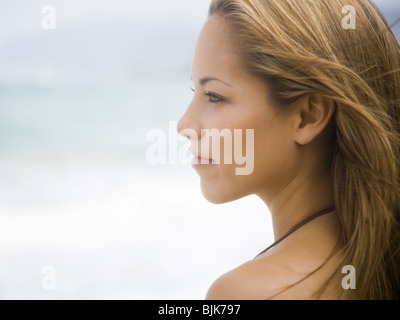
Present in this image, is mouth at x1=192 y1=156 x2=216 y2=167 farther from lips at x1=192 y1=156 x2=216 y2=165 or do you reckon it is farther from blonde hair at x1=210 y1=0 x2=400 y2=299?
blonde hair at x1=210 y1=0 x2=400 y2=299

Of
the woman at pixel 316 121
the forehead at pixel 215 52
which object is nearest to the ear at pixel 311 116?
the woman at pixel 316 121

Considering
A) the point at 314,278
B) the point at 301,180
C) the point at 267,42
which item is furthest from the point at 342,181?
the point at 267,42

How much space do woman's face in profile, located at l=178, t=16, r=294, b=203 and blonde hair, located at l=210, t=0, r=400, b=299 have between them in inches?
1.2

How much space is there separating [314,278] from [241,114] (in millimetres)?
346

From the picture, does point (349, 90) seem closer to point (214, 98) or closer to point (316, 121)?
point (316, 121)

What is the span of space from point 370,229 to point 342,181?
11 cm

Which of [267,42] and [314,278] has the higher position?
[267,42]

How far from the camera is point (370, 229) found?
37.2 inches

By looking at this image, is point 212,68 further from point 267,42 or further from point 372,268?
point 372,268

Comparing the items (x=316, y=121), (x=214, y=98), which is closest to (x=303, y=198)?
(x=316, y=121)

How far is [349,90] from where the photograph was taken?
95cm

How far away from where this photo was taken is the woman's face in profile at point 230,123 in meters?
0.97
